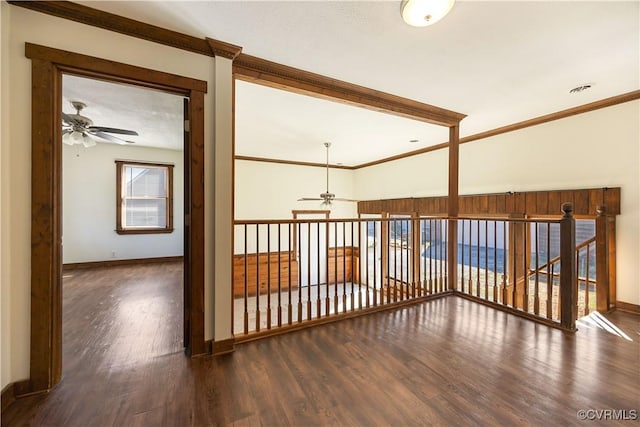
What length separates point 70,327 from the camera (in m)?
2.46

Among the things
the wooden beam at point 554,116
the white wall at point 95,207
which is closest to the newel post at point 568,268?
the wooden beam at point 554,116

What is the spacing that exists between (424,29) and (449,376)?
2370 mm

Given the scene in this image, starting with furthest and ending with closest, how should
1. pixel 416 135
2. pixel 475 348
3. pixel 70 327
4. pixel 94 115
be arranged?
pixel 416 135 → pixel 94 115 → pixel 70 327 → pixel 475 348

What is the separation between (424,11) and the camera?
1.61 metres

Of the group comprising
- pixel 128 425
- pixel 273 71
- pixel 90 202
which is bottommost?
pixel 128 425

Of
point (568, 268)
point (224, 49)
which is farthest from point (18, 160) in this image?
point (568, 268)

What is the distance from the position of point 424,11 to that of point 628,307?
3.82m

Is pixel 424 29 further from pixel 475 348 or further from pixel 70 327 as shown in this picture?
pixel 70 327

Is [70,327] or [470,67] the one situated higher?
[470,67]

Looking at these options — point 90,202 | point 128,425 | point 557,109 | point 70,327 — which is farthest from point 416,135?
point 90,202

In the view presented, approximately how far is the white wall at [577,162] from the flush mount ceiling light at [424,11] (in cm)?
291

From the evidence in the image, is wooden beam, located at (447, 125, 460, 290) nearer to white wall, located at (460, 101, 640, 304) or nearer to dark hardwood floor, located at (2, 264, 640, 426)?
dark hardwood floor, located at (2, 264, 640, 426)

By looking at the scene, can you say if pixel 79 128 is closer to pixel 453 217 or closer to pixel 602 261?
pixel 453 217

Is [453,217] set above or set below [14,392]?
above
